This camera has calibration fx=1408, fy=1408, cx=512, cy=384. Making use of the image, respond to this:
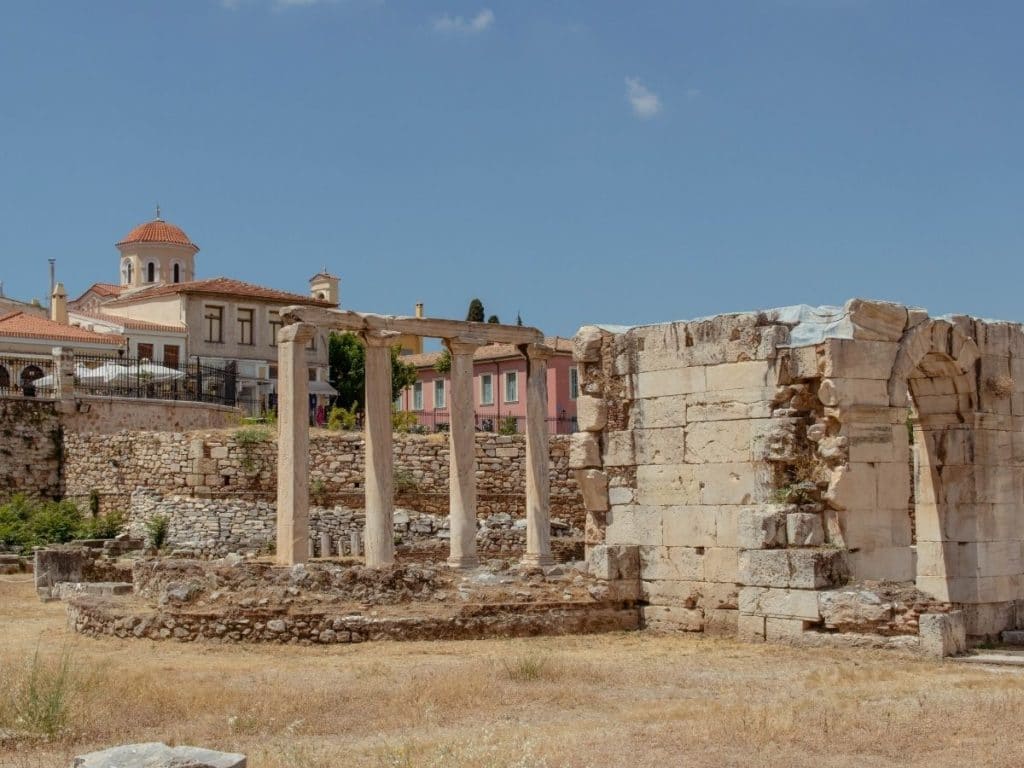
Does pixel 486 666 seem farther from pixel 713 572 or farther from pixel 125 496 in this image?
pixel 125 496

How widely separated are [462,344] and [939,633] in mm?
10776

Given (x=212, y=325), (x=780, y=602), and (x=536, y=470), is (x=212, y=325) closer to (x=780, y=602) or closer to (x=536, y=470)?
(x=536, y=470)

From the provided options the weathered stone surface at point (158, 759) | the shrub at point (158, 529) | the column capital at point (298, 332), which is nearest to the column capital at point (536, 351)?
the column capital at point (298, 332)

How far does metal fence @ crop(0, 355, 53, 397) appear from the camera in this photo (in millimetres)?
38531

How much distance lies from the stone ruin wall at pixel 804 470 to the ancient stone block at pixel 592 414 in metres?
0.02

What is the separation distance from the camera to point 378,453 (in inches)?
834

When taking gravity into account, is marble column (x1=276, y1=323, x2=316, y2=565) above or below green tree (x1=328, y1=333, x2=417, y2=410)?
below

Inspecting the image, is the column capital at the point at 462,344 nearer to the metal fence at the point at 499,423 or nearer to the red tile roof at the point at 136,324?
the metal fence at the point at 499,423

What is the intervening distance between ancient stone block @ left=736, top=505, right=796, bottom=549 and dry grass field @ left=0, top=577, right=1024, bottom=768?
110 centimetres

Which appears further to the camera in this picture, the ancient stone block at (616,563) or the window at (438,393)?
the window at (438,393)

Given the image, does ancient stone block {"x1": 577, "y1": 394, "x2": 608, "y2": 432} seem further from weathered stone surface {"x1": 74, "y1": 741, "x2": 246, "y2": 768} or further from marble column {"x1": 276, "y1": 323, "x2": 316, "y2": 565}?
weathered stone surface {"x1": 74, "y1": 741, "x2": 246, "y2": 768}

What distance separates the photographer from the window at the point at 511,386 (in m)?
60.5

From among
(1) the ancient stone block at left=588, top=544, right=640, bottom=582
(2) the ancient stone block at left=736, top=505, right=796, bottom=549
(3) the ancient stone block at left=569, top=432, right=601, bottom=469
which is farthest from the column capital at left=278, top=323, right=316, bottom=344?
(2) the ancient stone block at left=736, top=505, right=796, bottom=549

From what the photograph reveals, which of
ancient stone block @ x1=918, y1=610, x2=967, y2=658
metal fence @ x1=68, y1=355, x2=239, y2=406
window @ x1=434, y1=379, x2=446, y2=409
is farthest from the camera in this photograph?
window @ x1=434, y1=379, x2=446, y2=409
